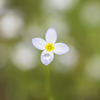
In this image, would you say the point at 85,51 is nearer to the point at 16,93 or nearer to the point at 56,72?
the point at 56,72

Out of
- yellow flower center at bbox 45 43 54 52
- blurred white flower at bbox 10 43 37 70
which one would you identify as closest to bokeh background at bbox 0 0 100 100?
blurred white flower at bbox 10 43 37 70

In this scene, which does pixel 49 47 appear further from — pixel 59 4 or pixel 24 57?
pixel 59 4

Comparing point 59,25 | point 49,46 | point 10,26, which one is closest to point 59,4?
point 59,25

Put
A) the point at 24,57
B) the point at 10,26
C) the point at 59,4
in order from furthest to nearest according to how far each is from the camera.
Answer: the point at 59,4
the point at 10,26
the point at 24,57

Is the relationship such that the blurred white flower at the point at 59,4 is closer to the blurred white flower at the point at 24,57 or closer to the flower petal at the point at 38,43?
the blurred white flower at the point at 24,57

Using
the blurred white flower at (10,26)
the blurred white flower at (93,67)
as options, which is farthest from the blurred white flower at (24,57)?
the blurred white flower at (93,67)
